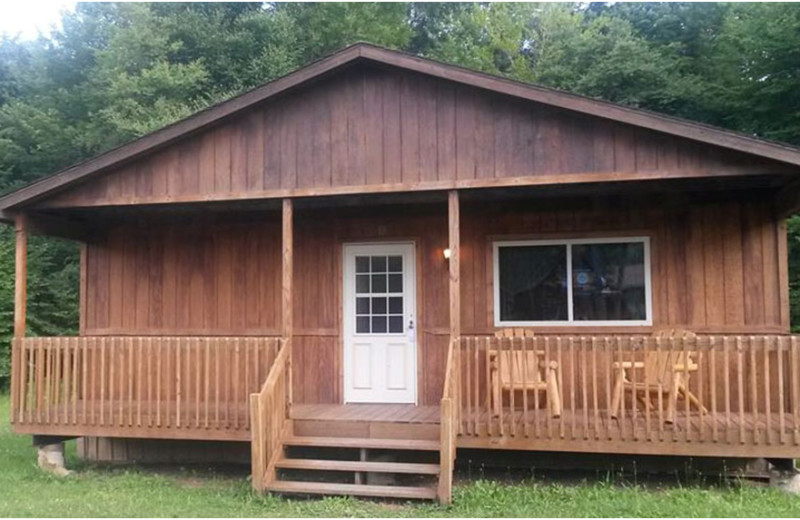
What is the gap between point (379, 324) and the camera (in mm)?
8969

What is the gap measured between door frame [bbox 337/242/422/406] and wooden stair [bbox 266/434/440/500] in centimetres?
108

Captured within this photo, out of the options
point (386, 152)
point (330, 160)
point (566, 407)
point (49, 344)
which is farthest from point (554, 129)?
point (49, 344)

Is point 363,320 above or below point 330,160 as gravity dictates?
below

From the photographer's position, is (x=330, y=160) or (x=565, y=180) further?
(x=330, y=160)

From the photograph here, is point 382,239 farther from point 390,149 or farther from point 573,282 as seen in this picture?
point 573,282

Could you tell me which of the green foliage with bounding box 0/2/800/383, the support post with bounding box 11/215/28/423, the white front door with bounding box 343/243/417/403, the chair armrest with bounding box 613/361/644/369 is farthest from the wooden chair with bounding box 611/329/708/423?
the green foliage with bounding box 0/2/800/383

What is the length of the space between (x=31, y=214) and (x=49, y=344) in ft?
5.61

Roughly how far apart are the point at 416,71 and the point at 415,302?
2.88m

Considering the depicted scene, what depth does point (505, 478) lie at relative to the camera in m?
7.59

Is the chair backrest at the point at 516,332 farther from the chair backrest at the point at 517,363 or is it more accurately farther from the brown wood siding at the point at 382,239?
the chair backrest at the point at 517,363

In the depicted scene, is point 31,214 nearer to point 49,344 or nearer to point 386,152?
point 49,344

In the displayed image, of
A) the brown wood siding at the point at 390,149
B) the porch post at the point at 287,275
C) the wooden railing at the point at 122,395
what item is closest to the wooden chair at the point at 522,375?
the brown wood siding at the point at 390,149

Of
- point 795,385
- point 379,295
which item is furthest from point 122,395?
point 795,385

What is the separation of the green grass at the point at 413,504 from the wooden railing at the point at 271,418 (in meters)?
0.26
